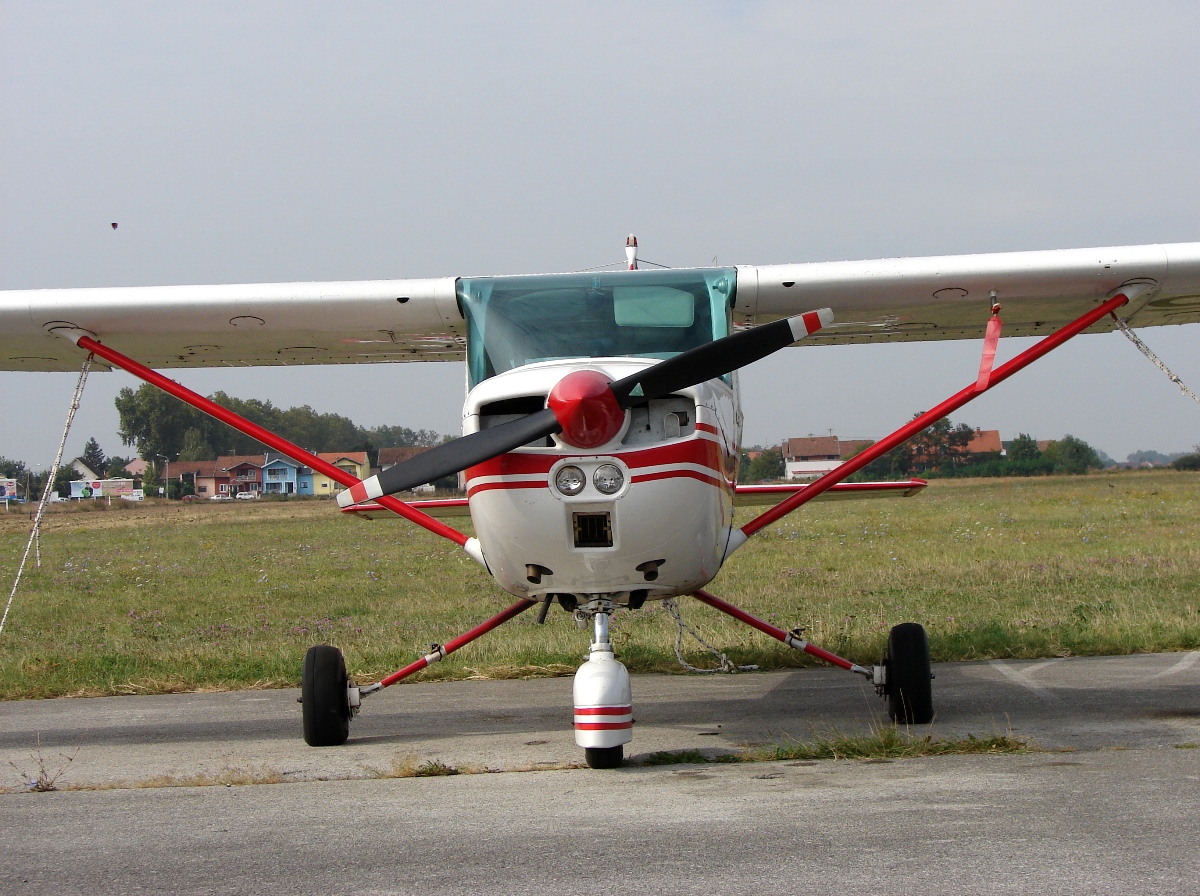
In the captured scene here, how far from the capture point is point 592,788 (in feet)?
16.4

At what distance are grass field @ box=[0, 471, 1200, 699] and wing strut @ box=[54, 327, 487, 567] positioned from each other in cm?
242

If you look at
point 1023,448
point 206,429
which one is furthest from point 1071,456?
point 206,429

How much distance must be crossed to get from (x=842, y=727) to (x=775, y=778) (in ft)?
6.10

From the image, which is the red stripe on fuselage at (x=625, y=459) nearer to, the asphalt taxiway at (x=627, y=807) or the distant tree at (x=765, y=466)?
the asphalt taxiway at (x=627, y=807)

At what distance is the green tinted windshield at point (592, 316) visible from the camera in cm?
612

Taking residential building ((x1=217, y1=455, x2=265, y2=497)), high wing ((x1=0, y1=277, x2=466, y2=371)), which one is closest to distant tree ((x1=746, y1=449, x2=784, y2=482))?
high wing ((x1=0, y1=277, x2=466, y2=371))

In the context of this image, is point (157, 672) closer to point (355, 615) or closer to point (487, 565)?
point (355, 615)

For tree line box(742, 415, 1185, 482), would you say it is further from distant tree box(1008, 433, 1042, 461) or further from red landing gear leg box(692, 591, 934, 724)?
red landing gear leg box(692, 591, 934, 724)

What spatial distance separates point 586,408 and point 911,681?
120 inches

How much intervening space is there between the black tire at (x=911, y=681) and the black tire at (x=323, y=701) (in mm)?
3295

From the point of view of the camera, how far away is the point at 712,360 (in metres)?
5.27

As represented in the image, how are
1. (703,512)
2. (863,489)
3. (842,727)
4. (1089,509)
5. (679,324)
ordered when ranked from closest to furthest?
(703,512) < (679,324) < (842,727) < (863,489) < (1089,509)

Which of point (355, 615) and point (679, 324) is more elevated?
point (679, 324)

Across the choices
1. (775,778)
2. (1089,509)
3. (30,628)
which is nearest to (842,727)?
(775,778)
